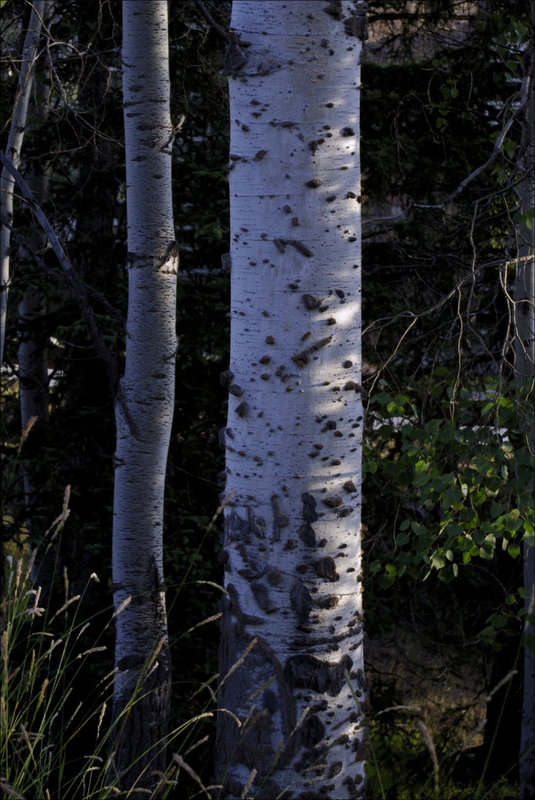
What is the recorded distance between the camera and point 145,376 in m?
4.39

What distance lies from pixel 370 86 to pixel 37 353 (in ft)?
11.4

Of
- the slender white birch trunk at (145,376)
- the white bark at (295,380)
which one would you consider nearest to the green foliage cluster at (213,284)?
the slender white birch trunk at (145,376)

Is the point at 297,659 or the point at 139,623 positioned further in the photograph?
the point at 139,623

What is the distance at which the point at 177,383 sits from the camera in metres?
6.06

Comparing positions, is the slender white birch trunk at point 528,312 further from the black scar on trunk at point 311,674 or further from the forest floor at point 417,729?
the black scar on trunk at point 311,674

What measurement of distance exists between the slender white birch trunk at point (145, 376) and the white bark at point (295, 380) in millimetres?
1959

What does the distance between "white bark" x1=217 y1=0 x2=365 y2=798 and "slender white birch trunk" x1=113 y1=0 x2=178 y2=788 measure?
1.96 m

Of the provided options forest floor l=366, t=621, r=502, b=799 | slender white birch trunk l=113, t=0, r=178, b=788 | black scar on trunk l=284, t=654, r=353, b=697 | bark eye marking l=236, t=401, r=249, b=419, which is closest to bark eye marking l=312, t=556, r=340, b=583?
black scar on trunk l=284, t=654, r=353, b=697

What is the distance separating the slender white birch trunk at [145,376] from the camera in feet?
14.1

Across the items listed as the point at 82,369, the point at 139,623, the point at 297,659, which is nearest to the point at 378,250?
the point at 82,369

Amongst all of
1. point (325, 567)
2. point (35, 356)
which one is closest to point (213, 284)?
point (35, 356)

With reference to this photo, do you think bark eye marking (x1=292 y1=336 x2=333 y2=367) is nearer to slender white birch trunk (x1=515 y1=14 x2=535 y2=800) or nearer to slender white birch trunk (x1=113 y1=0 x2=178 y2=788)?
slender white birch trunk (x1=113 y1=0 x2=178 y2=788)

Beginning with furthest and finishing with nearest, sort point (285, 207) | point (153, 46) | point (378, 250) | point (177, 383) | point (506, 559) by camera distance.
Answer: point (506, 559) → point (378, 250) → point (177, 383) → point (153, 46) → point (285, 207)

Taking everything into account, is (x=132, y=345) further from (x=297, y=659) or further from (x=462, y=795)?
(x=462, y=795)
